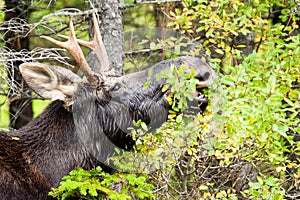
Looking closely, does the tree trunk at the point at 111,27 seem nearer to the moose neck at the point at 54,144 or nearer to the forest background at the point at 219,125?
the forest background at the point at 219,125

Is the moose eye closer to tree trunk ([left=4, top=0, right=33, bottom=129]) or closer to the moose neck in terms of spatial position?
the moose neck

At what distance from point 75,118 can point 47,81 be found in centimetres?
40

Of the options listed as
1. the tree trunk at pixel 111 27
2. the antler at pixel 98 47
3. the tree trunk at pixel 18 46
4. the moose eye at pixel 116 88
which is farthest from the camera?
the tree trunk at pixel 18 46

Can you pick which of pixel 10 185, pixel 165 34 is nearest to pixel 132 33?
pixel 165 34

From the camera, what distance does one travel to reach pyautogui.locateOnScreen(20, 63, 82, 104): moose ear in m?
5.28

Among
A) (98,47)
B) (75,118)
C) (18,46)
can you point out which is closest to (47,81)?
(75,118)

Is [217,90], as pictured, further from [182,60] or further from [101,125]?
[101,125]

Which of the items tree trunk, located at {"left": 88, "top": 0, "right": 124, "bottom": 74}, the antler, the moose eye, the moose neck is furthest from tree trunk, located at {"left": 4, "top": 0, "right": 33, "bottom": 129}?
the moose eye

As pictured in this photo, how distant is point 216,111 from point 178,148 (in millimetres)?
599

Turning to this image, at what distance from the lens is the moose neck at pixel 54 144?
5312 millimetres

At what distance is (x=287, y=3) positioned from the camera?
761cm

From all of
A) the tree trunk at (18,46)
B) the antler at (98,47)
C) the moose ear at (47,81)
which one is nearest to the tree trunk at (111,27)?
the antler at (98,47)

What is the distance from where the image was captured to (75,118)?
5.39 metres

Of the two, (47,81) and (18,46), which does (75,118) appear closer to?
(47,81)
